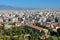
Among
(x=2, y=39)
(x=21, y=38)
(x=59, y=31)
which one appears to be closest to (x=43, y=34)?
(x=21, y=38)

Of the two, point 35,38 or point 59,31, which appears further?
point 59,31

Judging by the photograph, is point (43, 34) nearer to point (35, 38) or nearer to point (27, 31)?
point (35, 38)

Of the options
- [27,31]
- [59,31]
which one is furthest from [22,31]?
[59,31]

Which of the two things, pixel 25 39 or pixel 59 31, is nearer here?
pixel 25 39

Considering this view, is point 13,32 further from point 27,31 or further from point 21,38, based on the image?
point 21,38

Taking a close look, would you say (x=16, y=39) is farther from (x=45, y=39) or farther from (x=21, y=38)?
(x=45, y=39)

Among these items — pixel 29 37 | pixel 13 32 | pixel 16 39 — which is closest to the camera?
pixel 16 39

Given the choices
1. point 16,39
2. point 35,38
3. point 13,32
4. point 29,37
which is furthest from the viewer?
point 13,32

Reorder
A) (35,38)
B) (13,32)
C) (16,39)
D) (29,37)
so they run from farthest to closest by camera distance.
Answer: (13,32) → (29,37) → (35,38) → (16,39)

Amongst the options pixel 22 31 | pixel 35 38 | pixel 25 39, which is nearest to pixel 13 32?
pixel 22 31
